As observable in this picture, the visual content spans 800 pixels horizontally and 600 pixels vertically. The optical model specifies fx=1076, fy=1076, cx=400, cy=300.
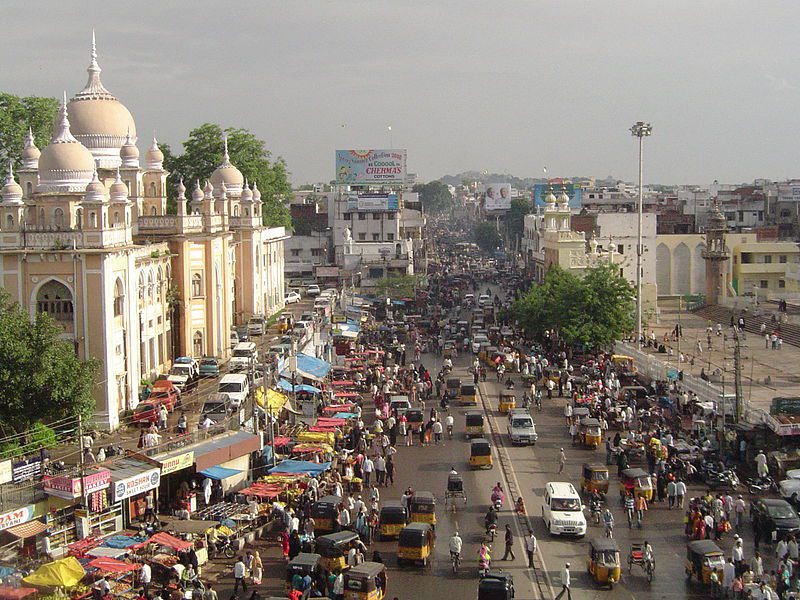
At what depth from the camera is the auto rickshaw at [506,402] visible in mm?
40625

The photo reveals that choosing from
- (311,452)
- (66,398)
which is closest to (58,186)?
(66,398)

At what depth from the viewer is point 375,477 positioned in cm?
3142

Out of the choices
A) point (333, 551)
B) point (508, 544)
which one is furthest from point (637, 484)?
point (333, 551)

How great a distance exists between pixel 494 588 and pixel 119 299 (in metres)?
19.9

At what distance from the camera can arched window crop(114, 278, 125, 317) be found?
117 feet

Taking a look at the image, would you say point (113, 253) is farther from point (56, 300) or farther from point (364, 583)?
point (364, 583)

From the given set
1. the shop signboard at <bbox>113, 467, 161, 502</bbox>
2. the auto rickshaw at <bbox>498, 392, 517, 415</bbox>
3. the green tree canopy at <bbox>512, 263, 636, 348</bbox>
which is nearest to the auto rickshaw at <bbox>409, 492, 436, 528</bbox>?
the shop signboard at <bbox>113, 467, 161, 502</bbox>

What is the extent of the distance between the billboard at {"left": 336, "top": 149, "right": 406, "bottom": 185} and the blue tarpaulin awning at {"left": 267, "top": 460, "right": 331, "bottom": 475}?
76569 mm

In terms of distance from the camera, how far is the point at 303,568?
21.6 metres

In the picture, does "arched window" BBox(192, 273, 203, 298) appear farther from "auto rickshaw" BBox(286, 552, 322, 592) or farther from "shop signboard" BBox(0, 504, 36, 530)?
"auto rickshaw" BBox(286, 552, 322, 592)

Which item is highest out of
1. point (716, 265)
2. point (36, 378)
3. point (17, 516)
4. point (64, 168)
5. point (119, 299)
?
point (64, 168)

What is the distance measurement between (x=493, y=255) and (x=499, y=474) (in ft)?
401

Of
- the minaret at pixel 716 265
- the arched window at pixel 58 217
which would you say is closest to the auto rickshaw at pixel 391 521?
the arched window at pixel 58 217

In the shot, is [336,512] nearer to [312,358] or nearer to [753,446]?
[753,446]
